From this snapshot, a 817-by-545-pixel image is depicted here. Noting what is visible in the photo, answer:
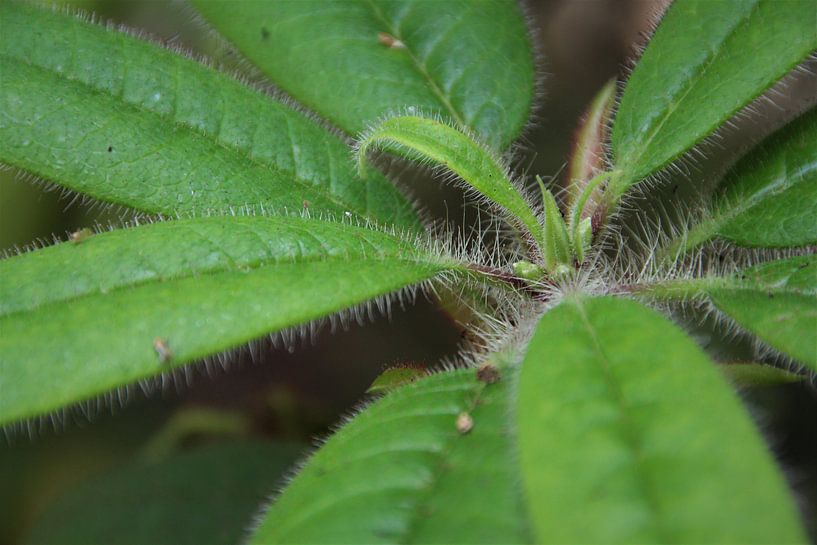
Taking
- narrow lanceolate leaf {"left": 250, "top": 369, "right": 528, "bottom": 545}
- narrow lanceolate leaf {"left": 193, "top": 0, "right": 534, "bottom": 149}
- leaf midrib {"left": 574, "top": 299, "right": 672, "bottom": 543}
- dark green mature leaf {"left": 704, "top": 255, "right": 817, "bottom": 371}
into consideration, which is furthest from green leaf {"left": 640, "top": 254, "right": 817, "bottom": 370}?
narrow lanceolate leaf {"left": 193, "top": 0, "right": 534, "bottom": 149}

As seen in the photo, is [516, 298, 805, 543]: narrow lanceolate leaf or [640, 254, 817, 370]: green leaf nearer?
[516, 298, 805, 543]: narrow lanceolate leaf

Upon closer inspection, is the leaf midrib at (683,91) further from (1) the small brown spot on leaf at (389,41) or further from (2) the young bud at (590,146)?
(1) the small brown spot on leaf at (389,41)

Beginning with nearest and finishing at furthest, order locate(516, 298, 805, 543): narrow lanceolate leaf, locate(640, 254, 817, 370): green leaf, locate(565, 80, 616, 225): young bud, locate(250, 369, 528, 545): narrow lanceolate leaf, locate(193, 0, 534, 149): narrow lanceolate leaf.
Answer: locate(516, 298, 805, 543): narrow lanceolate leaf, locate(250, 369, 528, 545): narrow lanceolate leaf, locate(640, 254, 817, 370): green leaf, locate(565, 80, 616, 225): young bud, locate(193, 0, 534, 149): narrow lanceolate leaf

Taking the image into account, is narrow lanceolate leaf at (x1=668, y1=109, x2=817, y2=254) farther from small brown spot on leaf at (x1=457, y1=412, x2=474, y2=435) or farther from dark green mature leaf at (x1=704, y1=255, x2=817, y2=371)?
small brown spot on leaf at (x1=457, y1=412, x2=474, y2=435)

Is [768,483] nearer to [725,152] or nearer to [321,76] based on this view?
[321,76]

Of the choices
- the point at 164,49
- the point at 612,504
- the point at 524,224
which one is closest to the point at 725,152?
the point at 524,224

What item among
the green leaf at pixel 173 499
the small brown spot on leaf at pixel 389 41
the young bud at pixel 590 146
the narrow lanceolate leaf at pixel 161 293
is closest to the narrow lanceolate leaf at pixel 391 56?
the small brown spot on leaf at pixel 389 41
